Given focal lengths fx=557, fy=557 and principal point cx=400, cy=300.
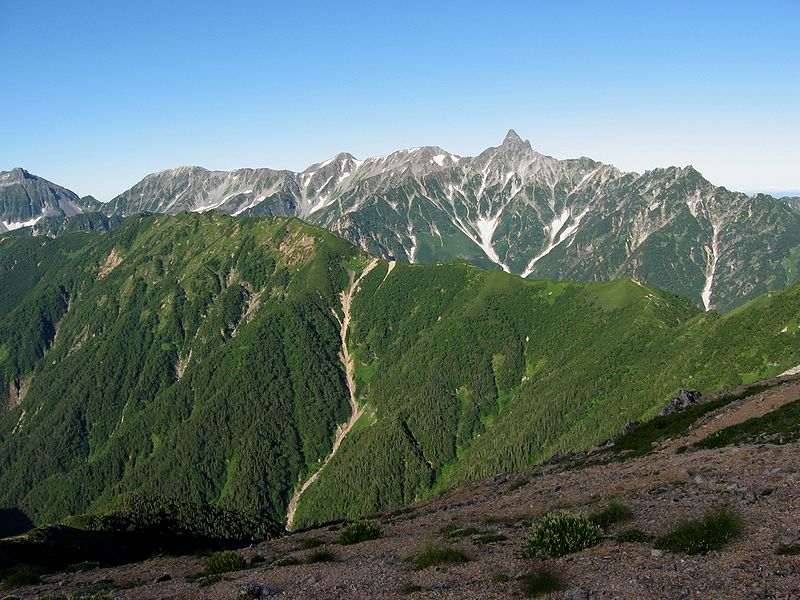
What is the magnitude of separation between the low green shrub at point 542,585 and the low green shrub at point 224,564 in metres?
22.8

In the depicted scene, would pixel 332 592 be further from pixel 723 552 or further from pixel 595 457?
pixel 595 457

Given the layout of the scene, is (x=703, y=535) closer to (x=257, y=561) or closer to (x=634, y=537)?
(x=634, y=537)

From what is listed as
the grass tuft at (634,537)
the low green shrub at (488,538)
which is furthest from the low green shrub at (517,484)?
the grass tuft at (634,537)

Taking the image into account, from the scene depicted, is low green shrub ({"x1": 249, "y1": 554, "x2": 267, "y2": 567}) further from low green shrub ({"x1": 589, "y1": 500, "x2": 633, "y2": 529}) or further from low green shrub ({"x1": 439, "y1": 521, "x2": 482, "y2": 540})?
low green shrub ({"x1": 589, "y1": 500, "x2": 633, "y2": 529})

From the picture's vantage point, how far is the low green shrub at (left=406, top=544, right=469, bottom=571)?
29641 millimetres

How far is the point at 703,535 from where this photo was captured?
2584cm

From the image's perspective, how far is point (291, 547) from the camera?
49250 mm

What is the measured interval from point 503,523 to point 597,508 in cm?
734

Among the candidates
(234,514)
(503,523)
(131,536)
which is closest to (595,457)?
(503,523)

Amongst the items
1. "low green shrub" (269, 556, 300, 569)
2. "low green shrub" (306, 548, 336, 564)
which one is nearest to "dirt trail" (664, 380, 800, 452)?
"low green shrub" (306, 548, 336, 564)

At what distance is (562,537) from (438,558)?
668cm

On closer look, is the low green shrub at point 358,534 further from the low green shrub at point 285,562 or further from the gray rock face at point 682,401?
the gray rock face at point 682,401

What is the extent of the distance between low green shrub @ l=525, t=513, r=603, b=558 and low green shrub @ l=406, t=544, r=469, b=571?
11.8 feet

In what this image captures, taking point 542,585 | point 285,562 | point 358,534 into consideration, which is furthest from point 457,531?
point 542,585
